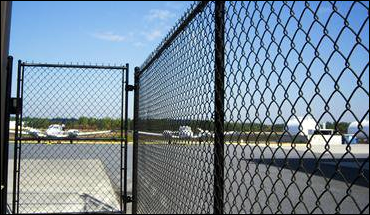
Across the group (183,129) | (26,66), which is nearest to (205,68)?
(183,129)

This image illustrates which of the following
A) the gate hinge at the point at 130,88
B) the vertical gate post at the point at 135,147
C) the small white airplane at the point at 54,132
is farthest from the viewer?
the small white airplane at the point at 54,132

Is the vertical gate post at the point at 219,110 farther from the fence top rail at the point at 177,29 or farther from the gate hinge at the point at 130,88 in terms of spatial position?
the gate hinge at the point at 130,88

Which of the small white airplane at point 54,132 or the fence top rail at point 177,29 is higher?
the fence top rail at point 177,29

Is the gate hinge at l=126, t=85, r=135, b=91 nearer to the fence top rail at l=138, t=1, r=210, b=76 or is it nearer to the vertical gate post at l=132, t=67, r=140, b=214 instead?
the vertical gate post at l=132, t=67, r=140, b=214

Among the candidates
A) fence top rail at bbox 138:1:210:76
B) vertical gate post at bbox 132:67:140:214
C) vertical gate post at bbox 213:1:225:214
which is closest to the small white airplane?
vertical gate post at bbox 132:67:140:214

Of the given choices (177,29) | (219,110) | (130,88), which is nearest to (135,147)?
(130,88)

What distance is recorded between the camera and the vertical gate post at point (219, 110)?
2.36 m

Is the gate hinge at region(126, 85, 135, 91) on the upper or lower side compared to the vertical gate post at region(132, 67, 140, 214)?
upper

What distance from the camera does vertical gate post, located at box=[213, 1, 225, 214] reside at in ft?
7.74

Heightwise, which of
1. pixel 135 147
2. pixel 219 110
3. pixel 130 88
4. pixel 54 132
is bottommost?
pixel 135 147

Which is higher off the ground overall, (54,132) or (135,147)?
(54,132)

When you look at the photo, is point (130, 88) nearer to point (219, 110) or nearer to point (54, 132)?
point (54, 132)

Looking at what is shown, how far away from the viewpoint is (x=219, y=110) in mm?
2379

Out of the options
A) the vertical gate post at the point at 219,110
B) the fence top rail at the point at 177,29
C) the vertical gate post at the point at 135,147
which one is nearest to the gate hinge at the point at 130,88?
the vertical gate post at the point at 135,147
